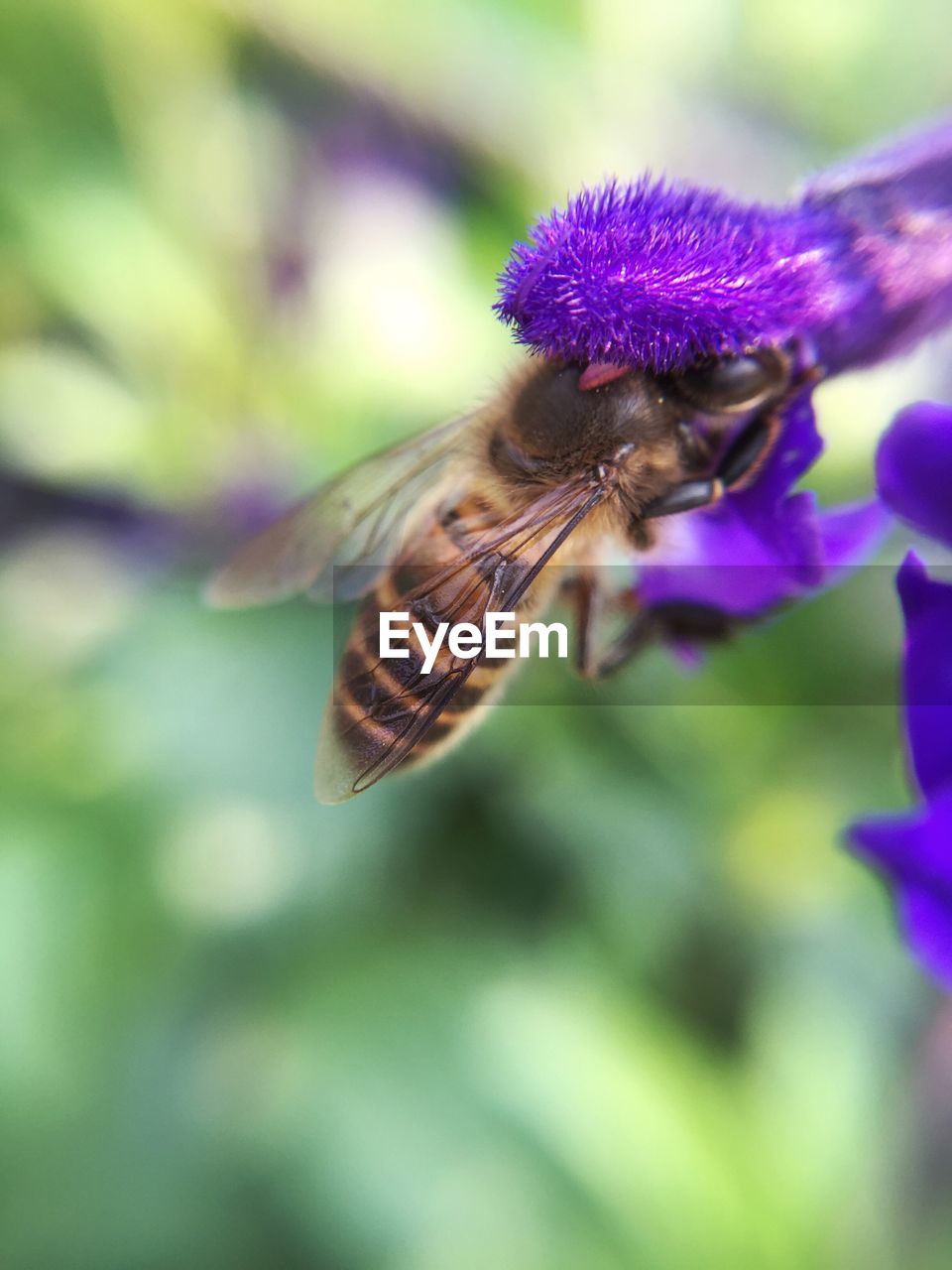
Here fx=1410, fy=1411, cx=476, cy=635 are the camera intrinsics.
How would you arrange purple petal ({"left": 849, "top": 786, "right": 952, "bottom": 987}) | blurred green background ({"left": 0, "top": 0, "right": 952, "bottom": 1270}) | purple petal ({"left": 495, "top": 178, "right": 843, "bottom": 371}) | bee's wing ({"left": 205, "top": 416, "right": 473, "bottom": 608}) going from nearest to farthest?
purple petal ({"left": 849, "top": 786, "right": 952, "bottom": 987}) → purple petal ({"left": 495, "top": 178, "right": 843, "bottom": 371}) → bee's wing ({"left": 205, "top": 416, "right": 473, "bottom": 608}) → blurred green background ({"left": 0, "top": 0, "right": 952, "bottom": 1270})

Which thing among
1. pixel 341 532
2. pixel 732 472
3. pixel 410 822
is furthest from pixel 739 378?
pixel 410 822

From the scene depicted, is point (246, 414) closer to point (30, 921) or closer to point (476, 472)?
point (30, 921)

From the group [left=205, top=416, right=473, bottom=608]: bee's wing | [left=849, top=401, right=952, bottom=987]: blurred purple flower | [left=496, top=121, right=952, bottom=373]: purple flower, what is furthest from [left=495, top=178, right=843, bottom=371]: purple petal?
[left=205, top=416, right=473, bottom=608]: bee's wing

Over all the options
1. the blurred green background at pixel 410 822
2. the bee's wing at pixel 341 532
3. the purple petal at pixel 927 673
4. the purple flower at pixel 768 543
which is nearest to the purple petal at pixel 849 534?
the purple flower at pixel 768 543

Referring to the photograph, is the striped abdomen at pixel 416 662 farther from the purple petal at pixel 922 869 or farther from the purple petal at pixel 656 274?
the purple petal at pixel 922 869

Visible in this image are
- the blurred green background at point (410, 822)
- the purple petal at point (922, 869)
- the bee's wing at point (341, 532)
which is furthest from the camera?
the blurred green background at point (410, 822)

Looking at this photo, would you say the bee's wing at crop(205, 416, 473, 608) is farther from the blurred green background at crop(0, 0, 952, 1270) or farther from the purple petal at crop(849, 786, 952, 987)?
the blurred green background at crop(0, 0, 952, 1270)

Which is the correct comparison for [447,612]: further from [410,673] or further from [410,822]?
[410,822]
